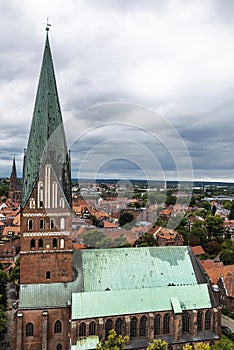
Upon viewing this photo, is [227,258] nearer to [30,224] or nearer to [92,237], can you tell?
[92,237]

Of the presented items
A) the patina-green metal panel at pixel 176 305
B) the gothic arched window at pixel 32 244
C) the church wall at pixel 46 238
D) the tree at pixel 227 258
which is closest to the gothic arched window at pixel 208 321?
the patina-green metal panel at pixel 176 305

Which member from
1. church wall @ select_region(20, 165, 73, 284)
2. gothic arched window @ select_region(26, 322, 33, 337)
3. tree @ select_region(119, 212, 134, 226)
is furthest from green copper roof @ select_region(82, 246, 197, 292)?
tree @ select_region(119, 212, 134, 226)

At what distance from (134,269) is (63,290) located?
9.35 meters

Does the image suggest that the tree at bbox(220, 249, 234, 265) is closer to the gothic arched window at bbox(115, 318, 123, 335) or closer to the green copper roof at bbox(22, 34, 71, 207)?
the gothic arched window at bbox(115, 318, 123, 335)

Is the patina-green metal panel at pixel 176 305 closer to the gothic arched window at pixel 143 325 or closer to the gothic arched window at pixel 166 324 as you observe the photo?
the gothic arched window at pixel 166 324

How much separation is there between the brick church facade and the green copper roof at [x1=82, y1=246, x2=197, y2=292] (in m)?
0.17

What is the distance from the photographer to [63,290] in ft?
131

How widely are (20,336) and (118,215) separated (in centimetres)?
8550

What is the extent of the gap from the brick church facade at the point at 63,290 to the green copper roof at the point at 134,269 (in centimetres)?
17

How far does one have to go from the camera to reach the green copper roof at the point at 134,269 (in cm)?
4162

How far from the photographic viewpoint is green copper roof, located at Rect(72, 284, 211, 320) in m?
38.4

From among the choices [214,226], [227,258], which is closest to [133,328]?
[227,258]

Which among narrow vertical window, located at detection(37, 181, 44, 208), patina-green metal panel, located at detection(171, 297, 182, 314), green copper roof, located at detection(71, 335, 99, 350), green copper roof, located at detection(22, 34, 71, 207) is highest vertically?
green copper roof, located at detection(22, 34, 71, 207)

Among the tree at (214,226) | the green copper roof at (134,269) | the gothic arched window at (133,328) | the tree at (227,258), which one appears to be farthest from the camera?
the tree at (214,226)
